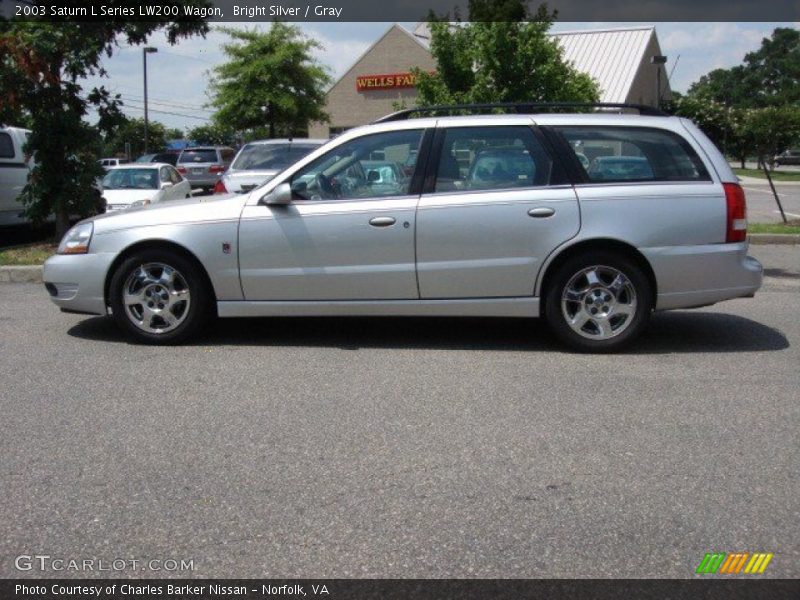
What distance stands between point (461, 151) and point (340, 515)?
12.2 feet

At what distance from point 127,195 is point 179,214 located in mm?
9896

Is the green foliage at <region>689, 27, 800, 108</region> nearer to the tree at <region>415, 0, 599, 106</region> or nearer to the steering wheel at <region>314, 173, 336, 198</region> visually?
the tree at <region>415, 0, 599, 106</region>

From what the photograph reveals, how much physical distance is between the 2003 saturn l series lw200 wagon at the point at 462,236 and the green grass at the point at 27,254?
4.63 metres

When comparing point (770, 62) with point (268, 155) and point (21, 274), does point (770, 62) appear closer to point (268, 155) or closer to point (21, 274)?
point (268, 155)

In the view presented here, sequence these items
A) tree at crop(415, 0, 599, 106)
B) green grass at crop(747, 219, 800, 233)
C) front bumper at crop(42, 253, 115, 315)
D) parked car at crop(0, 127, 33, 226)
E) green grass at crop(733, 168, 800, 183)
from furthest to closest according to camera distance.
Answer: green grass at crop(733, 168, 800, 183) → tree at crop(415, 0, 599, 106) → parked car at crop(0, 127, 33, 226) → green grass at crop(747, 219, 800, 233) → front bumper at crop(42, 253, 115, 315)

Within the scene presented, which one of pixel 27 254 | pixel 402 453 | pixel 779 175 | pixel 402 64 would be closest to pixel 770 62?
pixel 779 175

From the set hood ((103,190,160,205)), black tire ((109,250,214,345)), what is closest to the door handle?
black tire ((109,250,214,345))

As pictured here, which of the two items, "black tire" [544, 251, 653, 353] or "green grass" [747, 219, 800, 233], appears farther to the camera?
"green grass" [747, 219, 800, 233]

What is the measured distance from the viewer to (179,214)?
6930mm

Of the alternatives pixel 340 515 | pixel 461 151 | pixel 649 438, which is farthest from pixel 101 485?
pixel 461 151

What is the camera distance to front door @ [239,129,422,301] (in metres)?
6.70

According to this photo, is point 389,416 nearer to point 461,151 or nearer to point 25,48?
point 461,151

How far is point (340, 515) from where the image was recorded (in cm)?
385

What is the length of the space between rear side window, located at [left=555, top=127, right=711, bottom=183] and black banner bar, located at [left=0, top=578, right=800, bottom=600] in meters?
3.99
